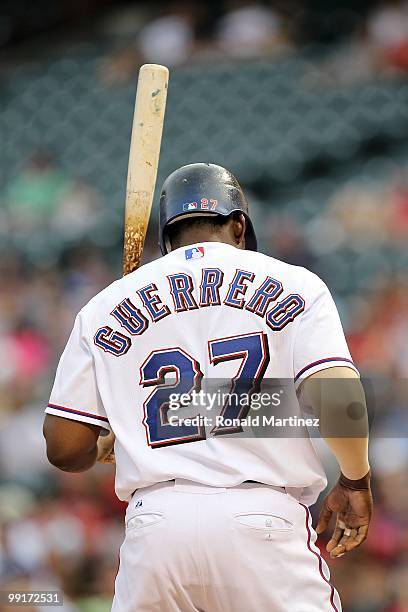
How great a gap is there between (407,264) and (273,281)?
4492 mm

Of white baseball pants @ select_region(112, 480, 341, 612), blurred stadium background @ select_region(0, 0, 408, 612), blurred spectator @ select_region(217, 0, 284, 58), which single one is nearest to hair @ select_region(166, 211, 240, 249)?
white baseball pants @ select_region(112, 480, 341, 612)

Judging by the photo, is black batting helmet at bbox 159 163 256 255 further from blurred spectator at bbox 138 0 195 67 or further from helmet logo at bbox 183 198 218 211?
blurred spectator at bbox 138 0 195 67

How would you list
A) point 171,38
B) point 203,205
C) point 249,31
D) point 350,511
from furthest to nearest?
point 171,38
point 249,31
point 203,205
point 350,511

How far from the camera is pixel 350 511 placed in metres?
2.18

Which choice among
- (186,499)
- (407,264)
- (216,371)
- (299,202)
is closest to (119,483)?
(186,499)

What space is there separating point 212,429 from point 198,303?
0.28 meters

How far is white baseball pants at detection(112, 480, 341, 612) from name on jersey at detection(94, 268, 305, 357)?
35cm

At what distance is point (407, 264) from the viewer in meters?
6.53

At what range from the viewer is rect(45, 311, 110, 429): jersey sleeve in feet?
7.21

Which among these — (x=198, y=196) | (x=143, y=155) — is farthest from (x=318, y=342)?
(x=143, y=155)

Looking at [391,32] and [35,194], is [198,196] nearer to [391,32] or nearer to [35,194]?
[35,194]

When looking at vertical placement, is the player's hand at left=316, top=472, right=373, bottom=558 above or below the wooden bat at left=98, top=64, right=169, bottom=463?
below

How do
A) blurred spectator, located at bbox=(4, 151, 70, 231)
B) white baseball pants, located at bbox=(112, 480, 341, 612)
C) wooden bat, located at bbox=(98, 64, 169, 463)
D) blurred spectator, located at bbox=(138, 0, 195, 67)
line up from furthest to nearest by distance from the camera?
blurred spectator, located at bbox=(138, 0, 195, 67), blurred spectator, located at bbox=(4, 151, 70, 231), wooden bat, located at bbox=(98, 64, 169, 463), white baseball pants, located at bbox=(112, 480, 341, 612)

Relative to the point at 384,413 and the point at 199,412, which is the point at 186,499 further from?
the point at 384,413
